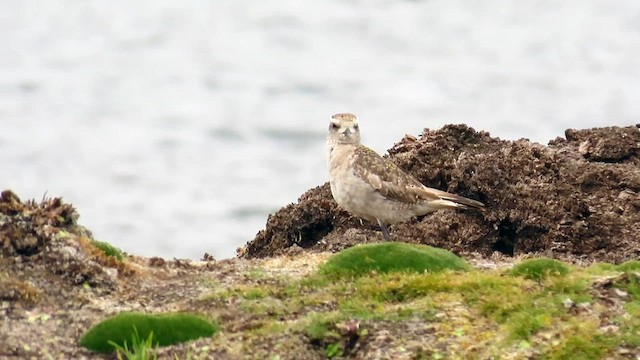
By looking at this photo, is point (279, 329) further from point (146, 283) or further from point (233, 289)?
point (146, 283)

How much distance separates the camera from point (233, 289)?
1546 centimetres

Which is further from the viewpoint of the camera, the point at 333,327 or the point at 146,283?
the point at 146,283

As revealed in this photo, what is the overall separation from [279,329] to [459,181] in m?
6.25

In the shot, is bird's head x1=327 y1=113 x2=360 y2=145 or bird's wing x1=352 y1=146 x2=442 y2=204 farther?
bird's head x1=327 y1=113 x2=360 y2=145

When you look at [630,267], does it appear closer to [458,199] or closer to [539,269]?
[539,269]

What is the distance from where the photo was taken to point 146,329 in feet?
45.6

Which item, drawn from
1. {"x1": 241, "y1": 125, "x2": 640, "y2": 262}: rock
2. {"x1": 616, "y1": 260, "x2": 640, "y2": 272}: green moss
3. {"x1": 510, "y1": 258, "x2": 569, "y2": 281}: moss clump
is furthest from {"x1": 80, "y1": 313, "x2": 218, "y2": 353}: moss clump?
{"x1": 241, "y1": 125, "x2": 640, "y2": 262}: rock

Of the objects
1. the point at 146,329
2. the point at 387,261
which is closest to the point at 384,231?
the point at 387,261

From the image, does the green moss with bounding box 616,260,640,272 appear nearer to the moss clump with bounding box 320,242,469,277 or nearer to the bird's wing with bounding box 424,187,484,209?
the moss clump with bounding box 320,242,469,277

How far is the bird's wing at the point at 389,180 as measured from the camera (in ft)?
61.4

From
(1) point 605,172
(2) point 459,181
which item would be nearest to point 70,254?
(2) point 459,181

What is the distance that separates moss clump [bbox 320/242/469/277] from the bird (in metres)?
2.35

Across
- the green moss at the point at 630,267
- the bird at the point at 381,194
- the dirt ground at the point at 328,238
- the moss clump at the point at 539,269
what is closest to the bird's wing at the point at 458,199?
the bird at the point at 381,194

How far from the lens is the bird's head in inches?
784
